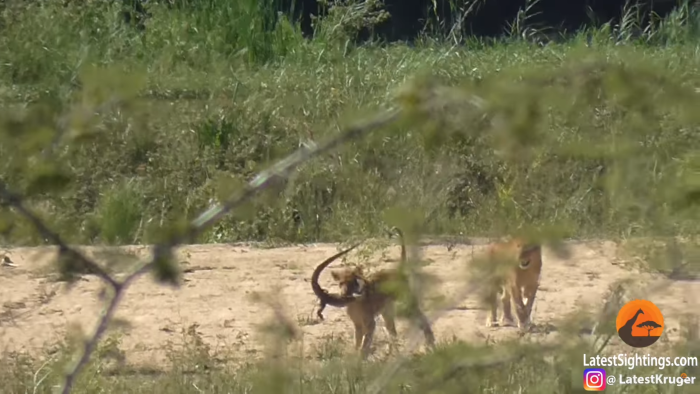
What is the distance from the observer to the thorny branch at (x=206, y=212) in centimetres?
183

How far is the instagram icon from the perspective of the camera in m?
2.47

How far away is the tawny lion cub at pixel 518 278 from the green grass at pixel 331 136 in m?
0.06

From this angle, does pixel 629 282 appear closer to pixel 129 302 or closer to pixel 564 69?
pixel 564 69

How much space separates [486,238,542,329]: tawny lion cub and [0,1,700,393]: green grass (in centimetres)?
6

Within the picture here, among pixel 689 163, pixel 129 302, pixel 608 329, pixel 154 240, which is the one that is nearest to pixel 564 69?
pixel 689 163

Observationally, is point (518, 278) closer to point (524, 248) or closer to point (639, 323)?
point (639, 323)

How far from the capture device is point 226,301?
5.18m

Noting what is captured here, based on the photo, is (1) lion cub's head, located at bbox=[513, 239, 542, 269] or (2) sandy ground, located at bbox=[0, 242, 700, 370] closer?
(1) lion cub's head, located at bbox=[513, 239, 542, 269]

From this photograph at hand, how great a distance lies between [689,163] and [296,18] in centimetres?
809

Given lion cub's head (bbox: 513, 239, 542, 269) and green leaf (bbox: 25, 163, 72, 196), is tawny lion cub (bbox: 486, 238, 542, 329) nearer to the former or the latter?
lion cub's head (bbox: 513, 239, 542, 269)

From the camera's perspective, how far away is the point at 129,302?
16.6ft
